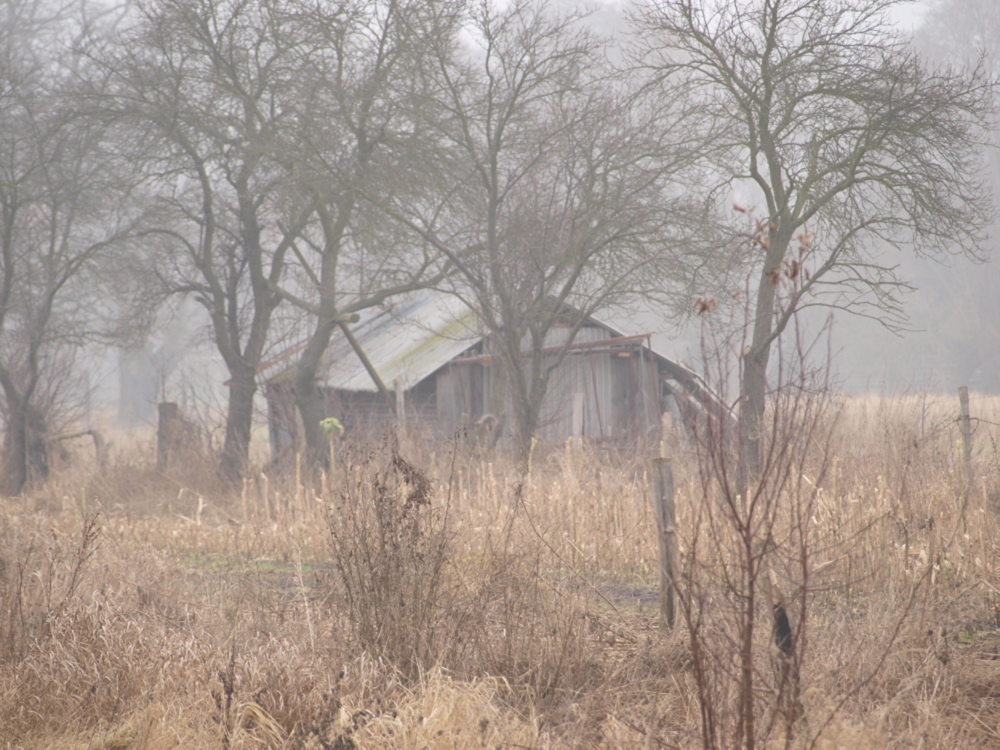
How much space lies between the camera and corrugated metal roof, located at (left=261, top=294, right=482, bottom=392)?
16.2m

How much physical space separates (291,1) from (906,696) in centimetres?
1215

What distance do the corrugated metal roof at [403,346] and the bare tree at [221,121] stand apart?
160cm

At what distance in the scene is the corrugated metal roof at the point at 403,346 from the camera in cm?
1617

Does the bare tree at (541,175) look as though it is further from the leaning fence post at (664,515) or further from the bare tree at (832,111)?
the leaning fence post at (664,515)

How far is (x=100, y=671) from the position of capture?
168 inches

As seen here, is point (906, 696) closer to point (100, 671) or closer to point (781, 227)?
point (100, 671)

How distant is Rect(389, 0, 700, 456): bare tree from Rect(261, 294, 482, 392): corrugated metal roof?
2.75m

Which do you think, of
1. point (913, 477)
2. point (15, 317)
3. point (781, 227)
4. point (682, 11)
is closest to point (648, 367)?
point (781, 227)

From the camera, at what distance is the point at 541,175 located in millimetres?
12477

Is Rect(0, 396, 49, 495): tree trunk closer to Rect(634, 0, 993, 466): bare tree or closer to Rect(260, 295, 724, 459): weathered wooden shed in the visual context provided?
Rect(260, 295, 724, 459): weathered wooden shed

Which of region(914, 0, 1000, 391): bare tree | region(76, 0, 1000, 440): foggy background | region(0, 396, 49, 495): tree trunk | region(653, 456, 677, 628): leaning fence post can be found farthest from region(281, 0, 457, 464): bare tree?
region(914, 0, 1000, 391): bare tree

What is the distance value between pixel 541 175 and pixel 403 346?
23.3ft

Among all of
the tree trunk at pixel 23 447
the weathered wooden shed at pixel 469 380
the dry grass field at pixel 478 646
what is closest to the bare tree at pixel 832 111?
the dry grass field at pixel 478 646

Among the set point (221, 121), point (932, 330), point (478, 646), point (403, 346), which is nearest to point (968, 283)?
point (932, 330)
